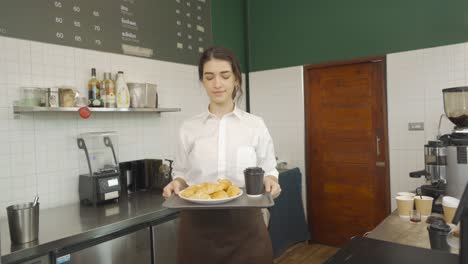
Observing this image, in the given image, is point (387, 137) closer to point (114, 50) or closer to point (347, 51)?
point (347, 51)

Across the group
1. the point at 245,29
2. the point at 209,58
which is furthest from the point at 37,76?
the point at 245,29

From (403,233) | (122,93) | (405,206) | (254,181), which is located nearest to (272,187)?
(254,181)

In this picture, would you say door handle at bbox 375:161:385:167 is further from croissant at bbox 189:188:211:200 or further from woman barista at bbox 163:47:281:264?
croissant at bbox 189:188:211:200

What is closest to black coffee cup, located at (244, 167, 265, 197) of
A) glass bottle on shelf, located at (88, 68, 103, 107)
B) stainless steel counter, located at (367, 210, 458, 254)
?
stainless steel counter, located at (367, 210, 458, 254)

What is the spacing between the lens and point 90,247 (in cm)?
186

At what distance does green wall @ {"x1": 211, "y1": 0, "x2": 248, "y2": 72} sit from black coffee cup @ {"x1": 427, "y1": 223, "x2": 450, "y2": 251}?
3.16m

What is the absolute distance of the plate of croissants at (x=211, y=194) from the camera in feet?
4.32

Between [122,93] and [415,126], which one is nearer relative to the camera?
[122,93]

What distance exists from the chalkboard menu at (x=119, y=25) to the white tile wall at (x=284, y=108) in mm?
912

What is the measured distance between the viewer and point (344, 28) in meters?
3.67

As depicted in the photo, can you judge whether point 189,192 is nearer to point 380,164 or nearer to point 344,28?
point 380,164

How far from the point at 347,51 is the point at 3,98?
3.14 m

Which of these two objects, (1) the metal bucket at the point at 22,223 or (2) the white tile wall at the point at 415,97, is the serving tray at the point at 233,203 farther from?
(2) the white tile wall at the point at 415,97

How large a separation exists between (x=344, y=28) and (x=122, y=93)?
95.4 inches
